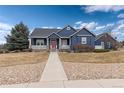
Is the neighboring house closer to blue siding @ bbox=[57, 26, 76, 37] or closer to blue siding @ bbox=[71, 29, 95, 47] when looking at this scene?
blue siding @ bbox=[71, 29, 95, 47]

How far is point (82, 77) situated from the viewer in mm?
10609

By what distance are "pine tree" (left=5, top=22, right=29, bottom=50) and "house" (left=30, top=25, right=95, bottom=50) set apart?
2.10 m

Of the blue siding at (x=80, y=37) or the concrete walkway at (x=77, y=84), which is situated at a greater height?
the blue siding at (x=80, y=37)

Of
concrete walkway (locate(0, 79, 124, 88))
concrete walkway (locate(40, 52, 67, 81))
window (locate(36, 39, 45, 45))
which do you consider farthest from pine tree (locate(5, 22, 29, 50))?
concrete walkway (locate(0, 79, 124, 88))

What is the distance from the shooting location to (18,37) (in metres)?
28.5

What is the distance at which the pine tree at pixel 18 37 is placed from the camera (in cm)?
2527

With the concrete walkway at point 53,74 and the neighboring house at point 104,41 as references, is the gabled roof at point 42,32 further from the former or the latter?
the concrete walkway at point 53,74

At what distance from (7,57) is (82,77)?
11732 mm

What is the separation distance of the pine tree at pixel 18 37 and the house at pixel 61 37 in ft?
6.89

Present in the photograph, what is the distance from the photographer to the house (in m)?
31.7

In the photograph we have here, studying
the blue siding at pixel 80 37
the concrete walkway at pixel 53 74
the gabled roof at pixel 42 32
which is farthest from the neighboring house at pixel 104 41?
the concrete walkway at pixel 53 74

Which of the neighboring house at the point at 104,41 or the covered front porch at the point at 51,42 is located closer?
the covered front porch at the point at 51,42

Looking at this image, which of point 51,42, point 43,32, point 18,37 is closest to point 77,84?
point 18,37
